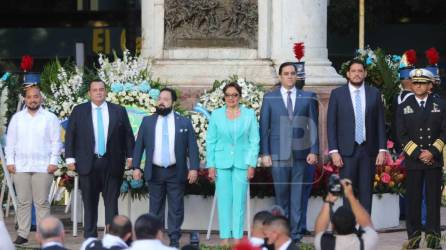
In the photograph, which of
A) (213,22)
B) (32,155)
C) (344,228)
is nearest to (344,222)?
(344,228)

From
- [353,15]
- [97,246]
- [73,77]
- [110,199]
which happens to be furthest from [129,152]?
[353,15]

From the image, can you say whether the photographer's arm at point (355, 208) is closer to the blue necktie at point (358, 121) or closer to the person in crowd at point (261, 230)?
the person in crowd at point (261, 230)

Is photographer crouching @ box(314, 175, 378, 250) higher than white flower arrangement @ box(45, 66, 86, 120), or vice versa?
white flower arrangement @ box(45, 66, 86, 120)

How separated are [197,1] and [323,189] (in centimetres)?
290

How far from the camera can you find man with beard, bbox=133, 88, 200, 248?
19.5 m

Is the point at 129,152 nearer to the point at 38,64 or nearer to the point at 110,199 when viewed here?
the point at 110,199

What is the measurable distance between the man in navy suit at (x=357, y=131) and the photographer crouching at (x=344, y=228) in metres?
4.23

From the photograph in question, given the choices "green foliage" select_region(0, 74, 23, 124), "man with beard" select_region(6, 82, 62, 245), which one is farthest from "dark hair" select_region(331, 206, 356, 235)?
"green foliage" select_region(0, 74, 23, 124)

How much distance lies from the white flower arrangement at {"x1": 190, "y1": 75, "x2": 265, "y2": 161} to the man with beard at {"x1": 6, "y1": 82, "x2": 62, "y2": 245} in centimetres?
199

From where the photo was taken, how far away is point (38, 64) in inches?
1777

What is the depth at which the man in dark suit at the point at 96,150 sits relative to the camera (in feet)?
64.2

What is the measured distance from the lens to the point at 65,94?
71.9ft

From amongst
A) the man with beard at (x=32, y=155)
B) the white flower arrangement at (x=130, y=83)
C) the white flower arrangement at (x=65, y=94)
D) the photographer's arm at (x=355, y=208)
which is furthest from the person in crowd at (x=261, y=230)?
the white flower arrangement at (x=65, y=94)

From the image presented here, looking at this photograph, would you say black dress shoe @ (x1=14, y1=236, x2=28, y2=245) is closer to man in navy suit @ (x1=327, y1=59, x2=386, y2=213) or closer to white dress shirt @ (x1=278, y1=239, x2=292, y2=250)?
man in navy suit @ (x1=327, y1=59, x2=386, y2=213)
